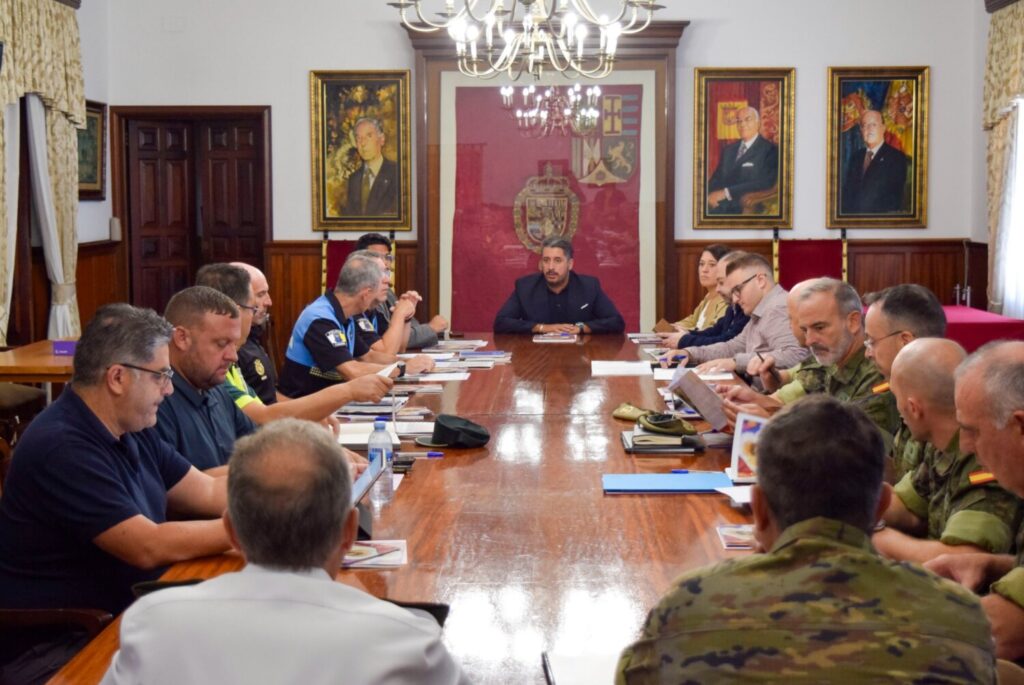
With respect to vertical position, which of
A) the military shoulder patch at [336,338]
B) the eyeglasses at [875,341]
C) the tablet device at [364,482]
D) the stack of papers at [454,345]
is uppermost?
the eyeglasses at [875,341]

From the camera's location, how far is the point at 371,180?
35.0 ft

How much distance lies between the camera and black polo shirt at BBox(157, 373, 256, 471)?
379cm

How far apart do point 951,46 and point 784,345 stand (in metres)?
5.05

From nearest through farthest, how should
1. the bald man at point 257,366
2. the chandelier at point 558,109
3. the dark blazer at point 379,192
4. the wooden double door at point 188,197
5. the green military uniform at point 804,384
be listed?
the bald man at point 257,366
the green military uniform at point 804,384
the chandelier at point 558,109
the dark blazer at point 379,192
the wooden double door at point 188,197

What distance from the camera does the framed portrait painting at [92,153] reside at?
397 inches

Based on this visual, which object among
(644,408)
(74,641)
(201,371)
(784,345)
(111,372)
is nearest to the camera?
(74,641)

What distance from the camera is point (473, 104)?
10484mm

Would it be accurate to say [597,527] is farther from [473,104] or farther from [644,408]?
[473,104]

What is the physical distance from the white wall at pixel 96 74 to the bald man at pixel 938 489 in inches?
319

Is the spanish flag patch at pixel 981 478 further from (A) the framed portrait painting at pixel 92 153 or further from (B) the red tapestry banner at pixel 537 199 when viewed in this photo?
(A) the framed portrait painting at pixel 92 153

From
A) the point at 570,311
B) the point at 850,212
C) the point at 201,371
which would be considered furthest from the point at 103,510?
the point at 850,212

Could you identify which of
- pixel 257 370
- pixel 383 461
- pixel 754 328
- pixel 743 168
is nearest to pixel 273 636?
pixel 383 461

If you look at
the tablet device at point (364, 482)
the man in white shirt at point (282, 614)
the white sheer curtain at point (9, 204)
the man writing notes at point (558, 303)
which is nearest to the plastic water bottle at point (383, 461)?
the tablet device at point (364, 482)

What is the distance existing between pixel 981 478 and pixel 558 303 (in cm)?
575
